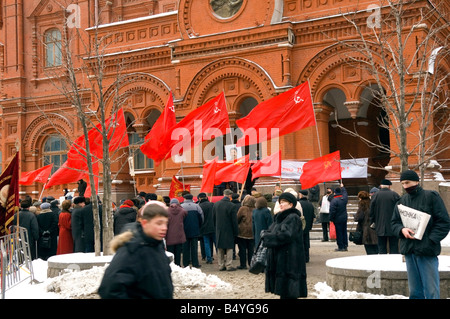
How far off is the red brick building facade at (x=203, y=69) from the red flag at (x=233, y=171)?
5.02 m

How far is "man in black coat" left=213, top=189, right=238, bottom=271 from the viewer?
1441 cm

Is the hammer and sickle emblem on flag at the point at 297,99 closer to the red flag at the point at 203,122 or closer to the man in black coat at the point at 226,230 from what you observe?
the red flag at the point at 203,122

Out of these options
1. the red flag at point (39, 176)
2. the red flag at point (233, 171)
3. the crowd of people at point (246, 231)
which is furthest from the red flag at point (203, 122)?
the red flag at point (39, 176)

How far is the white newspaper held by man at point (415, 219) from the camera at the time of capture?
25.9ft

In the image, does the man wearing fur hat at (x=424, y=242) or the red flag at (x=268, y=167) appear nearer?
the man wearing fur hat at (x=424, y=242)

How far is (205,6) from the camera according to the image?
1039 inches

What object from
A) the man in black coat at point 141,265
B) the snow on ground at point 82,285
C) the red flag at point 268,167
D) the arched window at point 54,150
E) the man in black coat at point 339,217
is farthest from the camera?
the arched window at point 54,150

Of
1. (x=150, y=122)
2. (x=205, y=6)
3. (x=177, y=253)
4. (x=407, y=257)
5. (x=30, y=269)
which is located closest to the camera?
(x=407, y=257)

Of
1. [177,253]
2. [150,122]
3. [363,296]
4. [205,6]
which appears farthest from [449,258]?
[150,122]

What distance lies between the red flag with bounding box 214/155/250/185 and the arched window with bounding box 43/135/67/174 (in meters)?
15.9

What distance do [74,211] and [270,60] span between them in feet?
41.6

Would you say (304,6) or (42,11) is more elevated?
(42,11)

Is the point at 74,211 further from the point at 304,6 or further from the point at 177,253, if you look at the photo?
the point at 304,6

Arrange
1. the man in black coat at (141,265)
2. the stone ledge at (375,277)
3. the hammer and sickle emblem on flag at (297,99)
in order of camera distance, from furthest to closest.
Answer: the hammer and sickle emblem on flag at (297,99) < the stone ledge at (375,277) < the man in black coat at (141,265)
